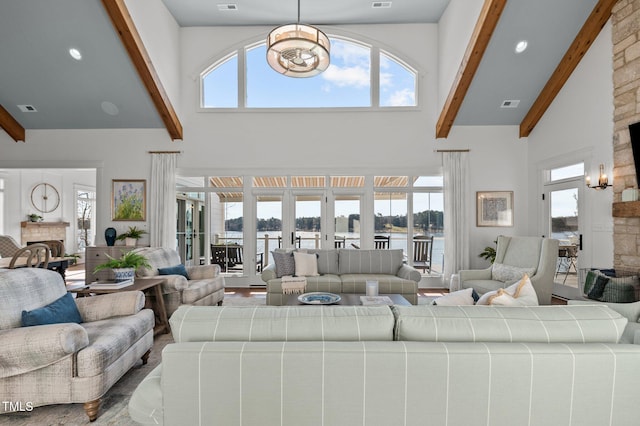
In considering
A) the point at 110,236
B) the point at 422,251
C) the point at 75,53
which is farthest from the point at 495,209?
the point at 75,53

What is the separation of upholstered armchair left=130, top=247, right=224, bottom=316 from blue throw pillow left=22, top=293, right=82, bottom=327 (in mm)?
1374

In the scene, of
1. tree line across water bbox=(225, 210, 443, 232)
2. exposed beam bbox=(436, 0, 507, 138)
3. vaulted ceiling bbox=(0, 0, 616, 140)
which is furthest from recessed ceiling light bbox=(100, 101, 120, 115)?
exposed beam bbox=(436, 0, 507, 138)

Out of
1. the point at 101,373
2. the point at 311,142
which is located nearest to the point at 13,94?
the point at 311,142

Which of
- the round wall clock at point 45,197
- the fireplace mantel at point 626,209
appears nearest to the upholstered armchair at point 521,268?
the fireplace mantel at point 626,209

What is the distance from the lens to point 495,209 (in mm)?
6387

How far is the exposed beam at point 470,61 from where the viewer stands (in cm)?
451

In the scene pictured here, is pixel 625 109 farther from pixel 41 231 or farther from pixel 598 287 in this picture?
pixel 41 231

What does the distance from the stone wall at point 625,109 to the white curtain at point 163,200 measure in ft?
21.9

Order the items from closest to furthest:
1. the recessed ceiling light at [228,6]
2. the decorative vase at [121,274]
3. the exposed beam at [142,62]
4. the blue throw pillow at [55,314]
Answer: the blue throw pillow at [55,314] < the decorative vase at [121,274] < the exposed beam at [142,62] < the recessed ceiling light at [228,6]

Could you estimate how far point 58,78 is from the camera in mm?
5469

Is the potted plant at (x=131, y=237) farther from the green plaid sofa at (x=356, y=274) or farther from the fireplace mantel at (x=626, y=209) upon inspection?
the fireplace mantel at (x=626, y=209)

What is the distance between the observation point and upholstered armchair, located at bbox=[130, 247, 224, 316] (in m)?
4.09

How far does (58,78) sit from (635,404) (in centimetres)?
731

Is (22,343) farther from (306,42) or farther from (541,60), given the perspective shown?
(541,60)
